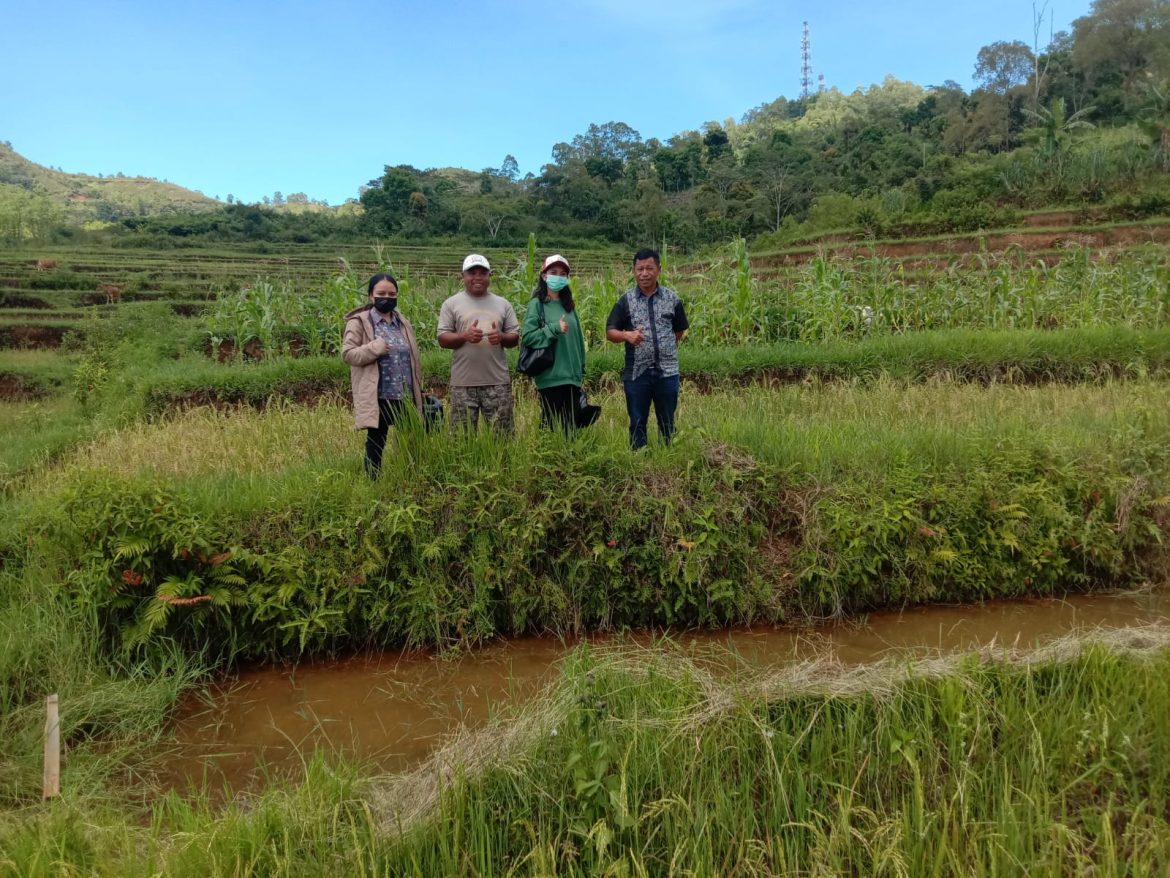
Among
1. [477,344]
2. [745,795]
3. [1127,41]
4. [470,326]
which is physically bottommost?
[745,795]

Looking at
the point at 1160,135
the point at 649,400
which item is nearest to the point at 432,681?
the point at 649,400

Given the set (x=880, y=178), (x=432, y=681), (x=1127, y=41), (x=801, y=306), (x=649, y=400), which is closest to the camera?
(x=432, y=681)

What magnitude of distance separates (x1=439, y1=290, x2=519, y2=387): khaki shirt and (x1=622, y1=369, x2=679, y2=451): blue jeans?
0.98 metres

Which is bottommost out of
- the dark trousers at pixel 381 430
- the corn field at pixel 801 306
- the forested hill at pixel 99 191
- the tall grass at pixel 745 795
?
the tall grass at pixel 745 795

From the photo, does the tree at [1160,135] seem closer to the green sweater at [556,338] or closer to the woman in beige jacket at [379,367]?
the green sweater at [556,338]

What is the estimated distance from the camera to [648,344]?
205 inches

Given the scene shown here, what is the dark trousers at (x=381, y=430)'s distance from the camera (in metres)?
4.97

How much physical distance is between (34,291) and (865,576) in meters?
26.7

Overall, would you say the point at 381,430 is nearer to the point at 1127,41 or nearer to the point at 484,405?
the point at 484,405

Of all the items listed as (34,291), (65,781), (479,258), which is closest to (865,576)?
(479,258)

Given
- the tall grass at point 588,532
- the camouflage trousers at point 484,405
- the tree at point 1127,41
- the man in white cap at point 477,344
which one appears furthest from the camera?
the tree at point 1127,41

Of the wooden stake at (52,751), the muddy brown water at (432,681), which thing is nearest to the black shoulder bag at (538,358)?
the muddy brown water at (432,681)

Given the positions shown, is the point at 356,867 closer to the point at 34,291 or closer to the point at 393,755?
the point at 393,755

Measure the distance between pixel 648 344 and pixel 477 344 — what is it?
1221 millimetres
